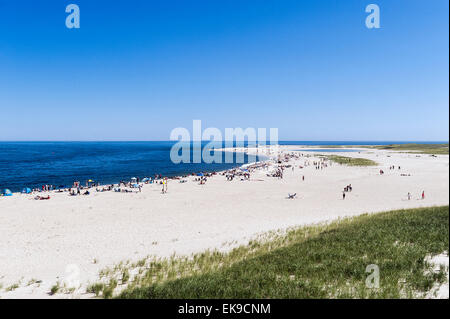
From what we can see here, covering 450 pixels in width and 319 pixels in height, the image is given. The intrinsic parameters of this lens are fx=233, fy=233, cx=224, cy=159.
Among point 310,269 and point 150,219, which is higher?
point 310,269

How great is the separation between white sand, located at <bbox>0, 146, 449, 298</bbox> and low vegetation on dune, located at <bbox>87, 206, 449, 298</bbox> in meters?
1.61

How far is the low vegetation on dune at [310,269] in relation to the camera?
243 inches

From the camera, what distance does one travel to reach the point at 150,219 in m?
18.4

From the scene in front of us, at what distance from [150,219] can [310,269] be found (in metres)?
13.9

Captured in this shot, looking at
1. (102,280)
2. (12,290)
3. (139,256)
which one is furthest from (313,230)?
(12,290)

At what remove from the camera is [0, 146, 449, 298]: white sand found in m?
10.4

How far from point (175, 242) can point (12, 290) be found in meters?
6.91

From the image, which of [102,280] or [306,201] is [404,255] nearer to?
[102,280]

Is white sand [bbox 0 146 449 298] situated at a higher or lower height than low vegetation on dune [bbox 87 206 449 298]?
lower

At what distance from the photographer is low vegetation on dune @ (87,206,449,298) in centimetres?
616

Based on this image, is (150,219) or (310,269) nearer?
(310,269)

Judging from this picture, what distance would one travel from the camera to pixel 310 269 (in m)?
7.59

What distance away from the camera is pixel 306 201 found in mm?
24438

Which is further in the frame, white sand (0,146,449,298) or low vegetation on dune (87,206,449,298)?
white sand (0,146,449,298)
